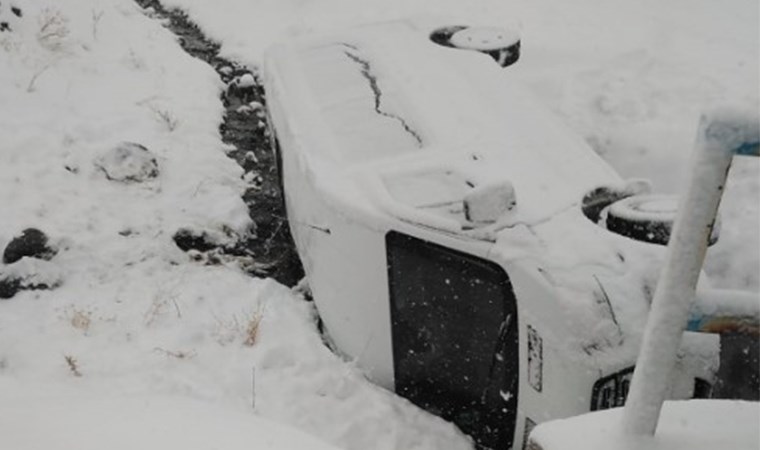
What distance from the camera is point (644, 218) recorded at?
127 inches

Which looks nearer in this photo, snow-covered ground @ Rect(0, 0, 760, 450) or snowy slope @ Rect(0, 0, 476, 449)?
snowy slope @ Rect(0, 0, 476, 449)

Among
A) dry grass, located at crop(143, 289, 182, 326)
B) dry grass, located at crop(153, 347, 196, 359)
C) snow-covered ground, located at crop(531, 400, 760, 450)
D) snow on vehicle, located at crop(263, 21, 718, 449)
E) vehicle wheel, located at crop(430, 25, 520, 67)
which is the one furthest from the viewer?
vehicle wheel, located at crop(430, 25, 520, 67)

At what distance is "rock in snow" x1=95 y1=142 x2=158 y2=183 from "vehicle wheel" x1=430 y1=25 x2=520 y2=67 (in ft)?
9.22

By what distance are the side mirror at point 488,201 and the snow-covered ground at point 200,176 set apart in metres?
1.22

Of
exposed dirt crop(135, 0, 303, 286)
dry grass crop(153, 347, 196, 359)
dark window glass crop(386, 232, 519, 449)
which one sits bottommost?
exposed dirt crop(135, 0, 303, 286)

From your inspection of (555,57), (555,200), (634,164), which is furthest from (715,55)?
(555,200)

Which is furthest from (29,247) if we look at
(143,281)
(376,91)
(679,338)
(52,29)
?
(679,338)

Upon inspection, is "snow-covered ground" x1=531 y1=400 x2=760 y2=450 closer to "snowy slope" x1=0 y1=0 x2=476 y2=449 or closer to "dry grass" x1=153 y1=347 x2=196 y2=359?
"snowy slope" x1=0 y1=0 x2=476 y2=449

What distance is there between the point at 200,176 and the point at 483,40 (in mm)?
2774

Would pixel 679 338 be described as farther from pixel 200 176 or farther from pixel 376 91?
pixel 200 176

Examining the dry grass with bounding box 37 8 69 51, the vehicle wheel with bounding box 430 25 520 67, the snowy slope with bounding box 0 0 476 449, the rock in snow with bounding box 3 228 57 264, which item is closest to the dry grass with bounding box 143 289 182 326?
the snowy slope with bounding box 0 0 476 449

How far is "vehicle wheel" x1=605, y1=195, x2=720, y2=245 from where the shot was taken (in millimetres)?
3207

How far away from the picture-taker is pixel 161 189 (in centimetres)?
630

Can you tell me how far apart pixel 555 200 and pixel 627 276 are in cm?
58
